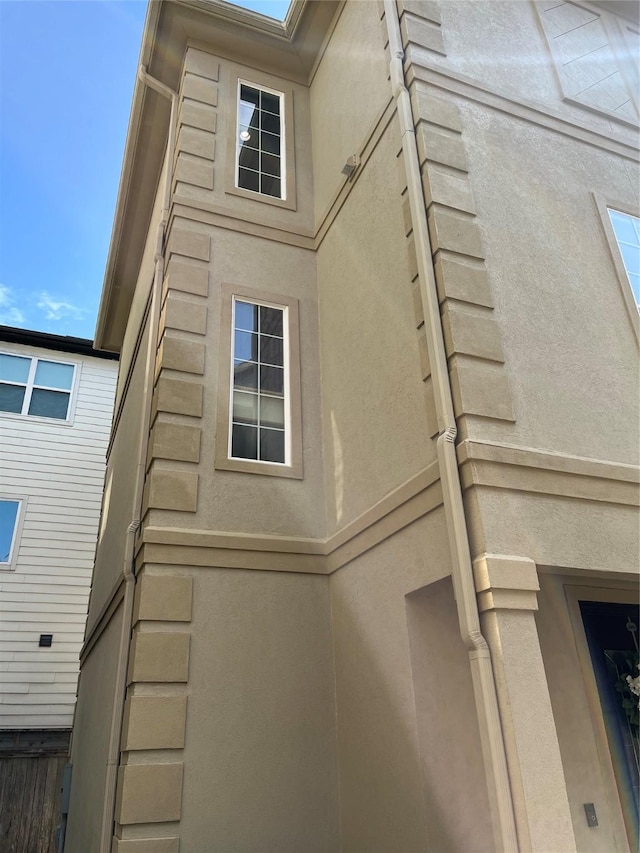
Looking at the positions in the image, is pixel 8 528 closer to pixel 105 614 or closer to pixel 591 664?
pixel 105 614

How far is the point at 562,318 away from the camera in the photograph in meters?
4.79

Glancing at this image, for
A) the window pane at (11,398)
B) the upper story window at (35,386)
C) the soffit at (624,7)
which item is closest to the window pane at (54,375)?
the upper story window at (35,386)

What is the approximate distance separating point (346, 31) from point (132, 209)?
13.3 feet

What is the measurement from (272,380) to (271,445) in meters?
0.69

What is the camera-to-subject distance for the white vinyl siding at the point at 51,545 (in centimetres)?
1055

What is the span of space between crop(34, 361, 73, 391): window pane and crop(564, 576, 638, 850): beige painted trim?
1107cm

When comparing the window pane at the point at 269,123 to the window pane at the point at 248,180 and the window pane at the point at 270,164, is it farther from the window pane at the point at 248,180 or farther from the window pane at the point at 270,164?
the window pane at the point at 248,180

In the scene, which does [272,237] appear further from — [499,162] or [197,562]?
[197,562]

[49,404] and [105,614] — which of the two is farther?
[49,404]

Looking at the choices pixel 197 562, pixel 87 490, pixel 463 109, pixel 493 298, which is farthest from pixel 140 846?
pixel 87 490

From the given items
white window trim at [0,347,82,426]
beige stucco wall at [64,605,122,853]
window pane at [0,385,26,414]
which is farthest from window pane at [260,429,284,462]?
window pane at [0,385,26,414]

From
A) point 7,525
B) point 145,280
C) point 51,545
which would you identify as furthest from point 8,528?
point 145,280

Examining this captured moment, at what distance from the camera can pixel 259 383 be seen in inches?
245

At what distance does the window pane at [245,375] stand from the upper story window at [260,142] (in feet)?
7.35
